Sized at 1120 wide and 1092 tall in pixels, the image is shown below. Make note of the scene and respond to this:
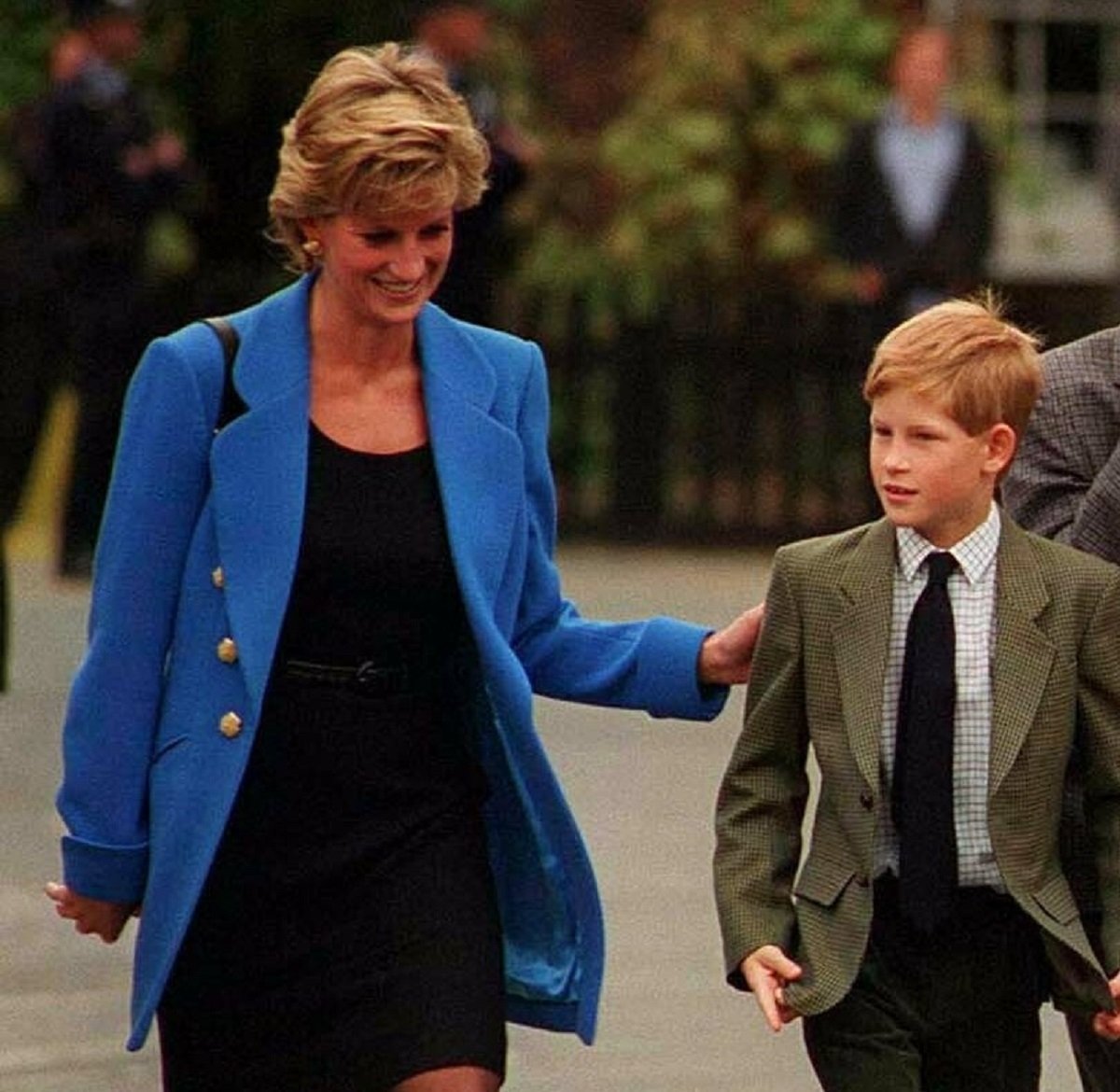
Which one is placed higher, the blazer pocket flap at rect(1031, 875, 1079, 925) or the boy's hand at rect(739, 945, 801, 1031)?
the blazer pocket flap at rect(1031, 875, 1079, 925)

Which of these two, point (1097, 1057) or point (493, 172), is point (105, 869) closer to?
point (1097, 1057)

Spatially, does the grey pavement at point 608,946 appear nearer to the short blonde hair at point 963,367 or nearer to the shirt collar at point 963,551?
the shirt collar at point 963,551

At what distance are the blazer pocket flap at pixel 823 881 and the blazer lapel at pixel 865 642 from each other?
0.11 m

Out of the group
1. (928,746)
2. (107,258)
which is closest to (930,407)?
(928,746)

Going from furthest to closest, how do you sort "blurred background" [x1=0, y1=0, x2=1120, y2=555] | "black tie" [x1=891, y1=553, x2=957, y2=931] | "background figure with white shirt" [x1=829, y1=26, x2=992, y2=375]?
"blurred background" [x1=0, y1=0, x2=1120, y2=555] → "background figure with white shirt" [x1=829, y1=26, x2=992, y2=375] → "black tie" [x1=891, y1=553, x2=957, y2=931]

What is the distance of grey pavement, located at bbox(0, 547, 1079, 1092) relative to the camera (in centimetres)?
677

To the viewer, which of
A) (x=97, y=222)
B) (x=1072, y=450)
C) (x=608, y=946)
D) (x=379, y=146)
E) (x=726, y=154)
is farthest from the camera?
(x=726, y=154)

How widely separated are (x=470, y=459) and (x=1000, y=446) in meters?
0.66

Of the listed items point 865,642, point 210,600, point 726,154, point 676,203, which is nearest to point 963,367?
point 865,642

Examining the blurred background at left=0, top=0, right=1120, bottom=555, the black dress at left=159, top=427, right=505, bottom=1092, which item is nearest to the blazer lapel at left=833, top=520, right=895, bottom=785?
the black dress at left=159, top=427, right=505, bottom=1092

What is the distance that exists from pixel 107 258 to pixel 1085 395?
30.2ft

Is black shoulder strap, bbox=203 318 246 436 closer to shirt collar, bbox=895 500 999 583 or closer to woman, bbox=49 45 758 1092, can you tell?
woman, bbox=49 45 758 1092

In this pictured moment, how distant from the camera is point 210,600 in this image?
476cm

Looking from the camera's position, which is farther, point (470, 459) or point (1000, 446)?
point (470, 459)
